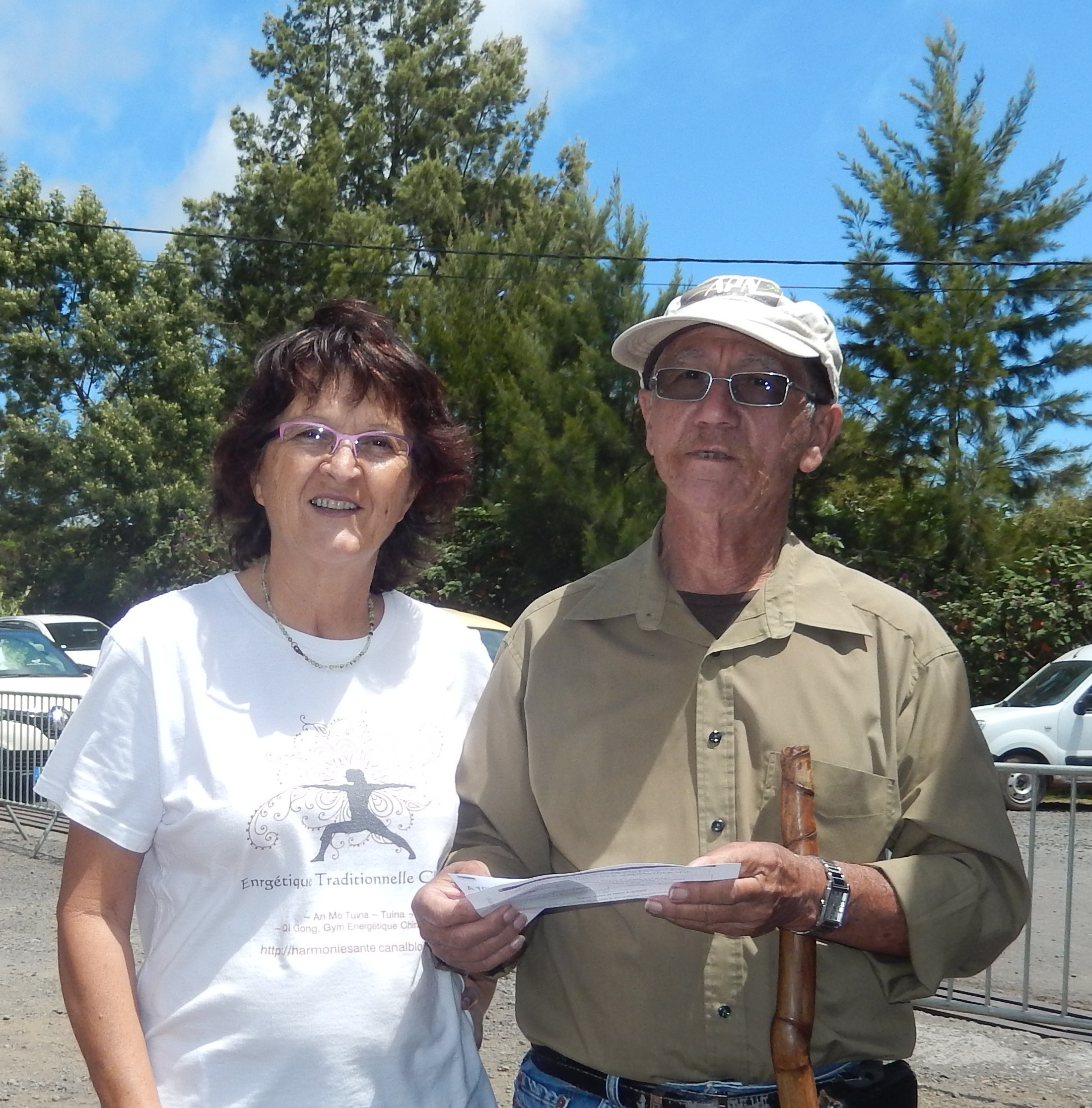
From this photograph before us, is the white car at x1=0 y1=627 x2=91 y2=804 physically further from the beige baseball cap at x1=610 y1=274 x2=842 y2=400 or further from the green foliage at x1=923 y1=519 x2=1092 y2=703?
the green foliage at x1=923 y1=519 x2=1092 y2=703

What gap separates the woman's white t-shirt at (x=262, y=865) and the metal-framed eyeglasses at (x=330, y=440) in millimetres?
358

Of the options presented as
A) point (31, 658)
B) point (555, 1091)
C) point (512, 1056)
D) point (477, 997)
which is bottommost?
point (512, 1056)

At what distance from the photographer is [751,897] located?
1855mm

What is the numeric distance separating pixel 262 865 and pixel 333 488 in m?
0.68

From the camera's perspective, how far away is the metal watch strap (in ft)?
6.38

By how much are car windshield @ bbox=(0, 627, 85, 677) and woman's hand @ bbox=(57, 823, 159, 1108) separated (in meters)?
11.0

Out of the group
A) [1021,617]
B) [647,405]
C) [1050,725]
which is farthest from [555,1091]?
[1021,617]

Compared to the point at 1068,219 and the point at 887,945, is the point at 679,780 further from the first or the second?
the point at 1068,219

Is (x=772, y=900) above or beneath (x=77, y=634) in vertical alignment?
beneath

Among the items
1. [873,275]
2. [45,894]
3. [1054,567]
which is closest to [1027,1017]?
[45,894]

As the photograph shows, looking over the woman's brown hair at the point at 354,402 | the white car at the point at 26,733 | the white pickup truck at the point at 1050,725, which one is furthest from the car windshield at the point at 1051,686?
the woman's brown hair at the point at 354,402

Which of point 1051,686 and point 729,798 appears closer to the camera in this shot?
point 729,798

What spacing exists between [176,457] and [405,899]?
91.7 ft

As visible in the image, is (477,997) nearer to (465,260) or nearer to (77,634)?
(77,634)
